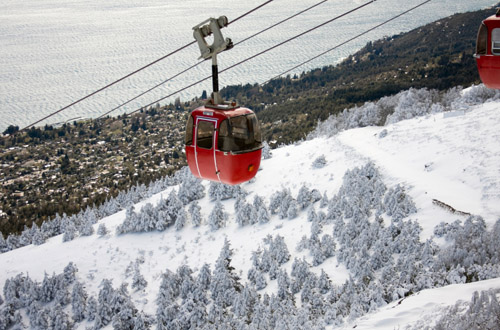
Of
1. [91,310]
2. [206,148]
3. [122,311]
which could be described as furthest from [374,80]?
[206,148]

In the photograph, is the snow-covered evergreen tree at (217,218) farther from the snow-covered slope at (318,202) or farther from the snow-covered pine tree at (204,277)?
the snow-covered pine tree at (204,277)

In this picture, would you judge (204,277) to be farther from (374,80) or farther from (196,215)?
(374,80)

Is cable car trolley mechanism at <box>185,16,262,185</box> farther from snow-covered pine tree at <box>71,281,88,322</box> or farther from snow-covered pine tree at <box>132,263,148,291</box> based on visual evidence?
snow-covered pine tree at <box>132,263,148,291</box>

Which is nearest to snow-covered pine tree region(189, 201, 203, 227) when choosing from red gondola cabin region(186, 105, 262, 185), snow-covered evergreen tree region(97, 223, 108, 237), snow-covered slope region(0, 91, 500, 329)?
snow-covered slope region(0, 91, 500, 329)

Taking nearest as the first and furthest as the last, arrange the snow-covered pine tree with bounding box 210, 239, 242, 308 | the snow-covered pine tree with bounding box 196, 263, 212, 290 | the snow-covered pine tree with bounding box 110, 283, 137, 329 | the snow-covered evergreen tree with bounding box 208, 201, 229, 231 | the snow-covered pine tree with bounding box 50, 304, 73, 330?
the snow-covered pine tree with bounding box 210, 239, 242, 308, the snow-covered pine tree with bounding box 110, 283, 137, 329, the snow-covered pine tree with bounding box 196, 263, 212, 290, the snow-covered pine tree with bounding box 50, 304, 73, 330, the snow-covered evergreen tree with bounding box 208, 201, 229, 231

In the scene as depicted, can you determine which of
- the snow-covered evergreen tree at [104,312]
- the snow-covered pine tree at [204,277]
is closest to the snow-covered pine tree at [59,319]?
the snow-covered evergreen tree at [104,312]

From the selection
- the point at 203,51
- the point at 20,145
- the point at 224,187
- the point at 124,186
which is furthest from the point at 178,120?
the point at 203,51

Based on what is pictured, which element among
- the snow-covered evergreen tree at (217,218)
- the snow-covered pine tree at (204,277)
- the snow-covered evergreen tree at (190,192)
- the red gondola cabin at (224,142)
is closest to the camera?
the red gondola cabin at (224,142)
